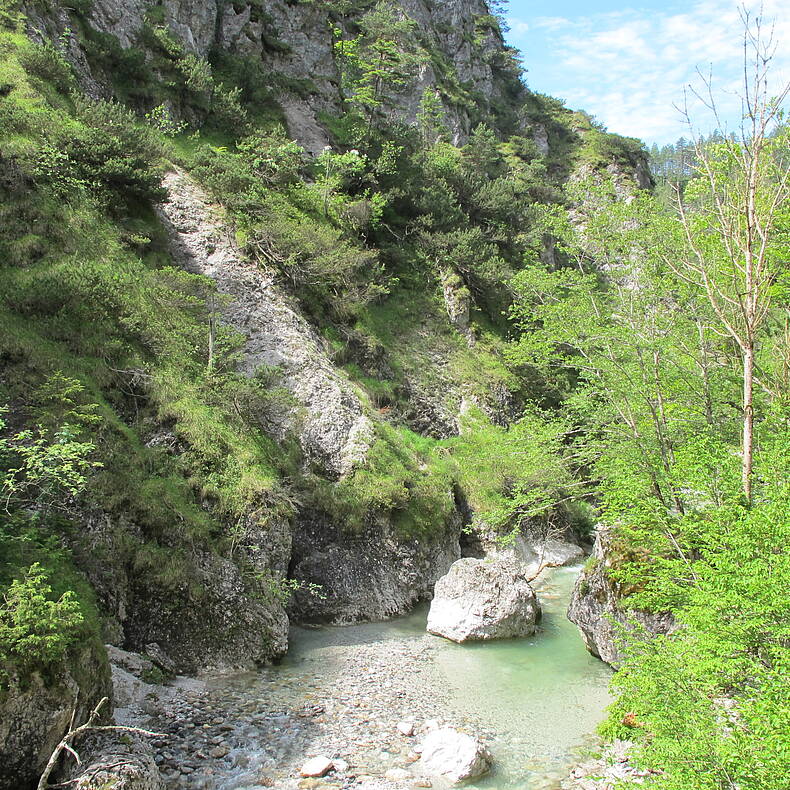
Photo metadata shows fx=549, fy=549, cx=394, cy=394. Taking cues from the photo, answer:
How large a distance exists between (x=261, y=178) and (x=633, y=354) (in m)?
19.3

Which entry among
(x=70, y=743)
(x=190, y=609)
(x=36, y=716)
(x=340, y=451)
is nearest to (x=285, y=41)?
(x=340, y=451)

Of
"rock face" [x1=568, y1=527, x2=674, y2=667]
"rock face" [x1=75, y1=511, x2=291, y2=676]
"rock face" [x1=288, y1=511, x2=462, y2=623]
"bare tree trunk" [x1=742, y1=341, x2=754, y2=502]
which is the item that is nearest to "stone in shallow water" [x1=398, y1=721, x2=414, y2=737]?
"rock face" [x1=75, y1=511, x2=291, y2=676]

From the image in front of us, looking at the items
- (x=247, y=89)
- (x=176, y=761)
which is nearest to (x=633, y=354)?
(x=176, y=761)

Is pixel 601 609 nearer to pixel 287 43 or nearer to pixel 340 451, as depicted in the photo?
pixel 340 451

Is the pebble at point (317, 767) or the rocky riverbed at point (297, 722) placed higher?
the pebble at point (317, 767)

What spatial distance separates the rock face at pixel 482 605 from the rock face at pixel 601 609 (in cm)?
127

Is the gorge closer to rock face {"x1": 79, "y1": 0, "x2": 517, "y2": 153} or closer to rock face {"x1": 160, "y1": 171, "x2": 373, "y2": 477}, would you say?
rock face {"x1": 160, "y1": 171, "x2": 373, "y2": 477}

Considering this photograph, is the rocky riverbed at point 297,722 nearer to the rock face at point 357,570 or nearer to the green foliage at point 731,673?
the rock face at point 357,570

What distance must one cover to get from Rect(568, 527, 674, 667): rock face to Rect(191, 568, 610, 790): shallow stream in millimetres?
488

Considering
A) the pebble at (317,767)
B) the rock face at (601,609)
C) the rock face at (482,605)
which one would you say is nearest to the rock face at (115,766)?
the pebble at (317,767)

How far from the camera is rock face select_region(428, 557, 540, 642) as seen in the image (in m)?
13.9

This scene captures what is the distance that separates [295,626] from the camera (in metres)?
14.6

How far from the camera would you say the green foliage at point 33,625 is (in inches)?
259

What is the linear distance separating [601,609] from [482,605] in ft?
9.81
